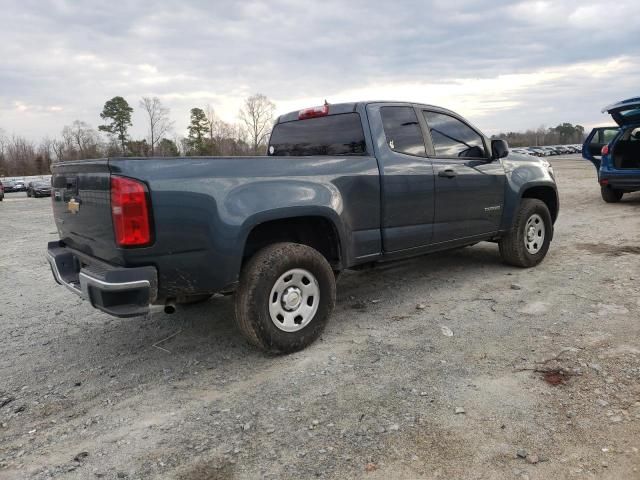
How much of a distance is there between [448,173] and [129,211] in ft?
10.0

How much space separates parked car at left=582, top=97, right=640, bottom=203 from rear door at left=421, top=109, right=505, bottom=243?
20.9 ft

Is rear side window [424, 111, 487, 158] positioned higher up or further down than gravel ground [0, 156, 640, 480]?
higher up

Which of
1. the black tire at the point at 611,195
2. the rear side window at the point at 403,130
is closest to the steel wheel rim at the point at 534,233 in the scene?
the rear side window at the point at 403,130

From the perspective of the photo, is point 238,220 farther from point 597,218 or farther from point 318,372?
point 597,218

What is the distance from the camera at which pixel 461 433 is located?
8.50ft

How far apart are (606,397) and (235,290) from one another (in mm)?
2417

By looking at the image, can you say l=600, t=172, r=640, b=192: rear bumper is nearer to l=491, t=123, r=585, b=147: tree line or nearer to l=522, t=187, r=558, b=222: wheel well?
l=522, t=187, r=558, b=222: wheel well

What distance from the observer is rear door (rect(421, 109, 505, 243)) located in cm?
478

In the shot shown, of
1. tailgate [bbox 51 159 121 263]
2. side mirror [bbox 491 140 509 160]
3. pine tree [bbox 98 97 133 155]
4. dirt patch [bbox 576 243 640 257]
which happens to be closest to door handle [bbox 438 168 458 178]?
side mirror [bbox 491 140 509 160]

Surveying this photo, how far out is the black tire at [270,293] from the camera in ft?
11.1

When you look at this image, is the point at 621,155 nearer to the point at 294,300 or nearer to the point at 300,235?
the point at 300,235

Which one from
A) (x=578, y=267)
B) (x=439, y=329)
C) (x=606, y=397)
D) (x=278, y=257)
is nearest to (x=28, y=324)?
(x=278, y=257)

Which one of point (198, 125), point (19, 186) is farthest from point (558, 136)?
point (19, 186)

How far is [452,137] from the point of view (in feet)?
16.6
